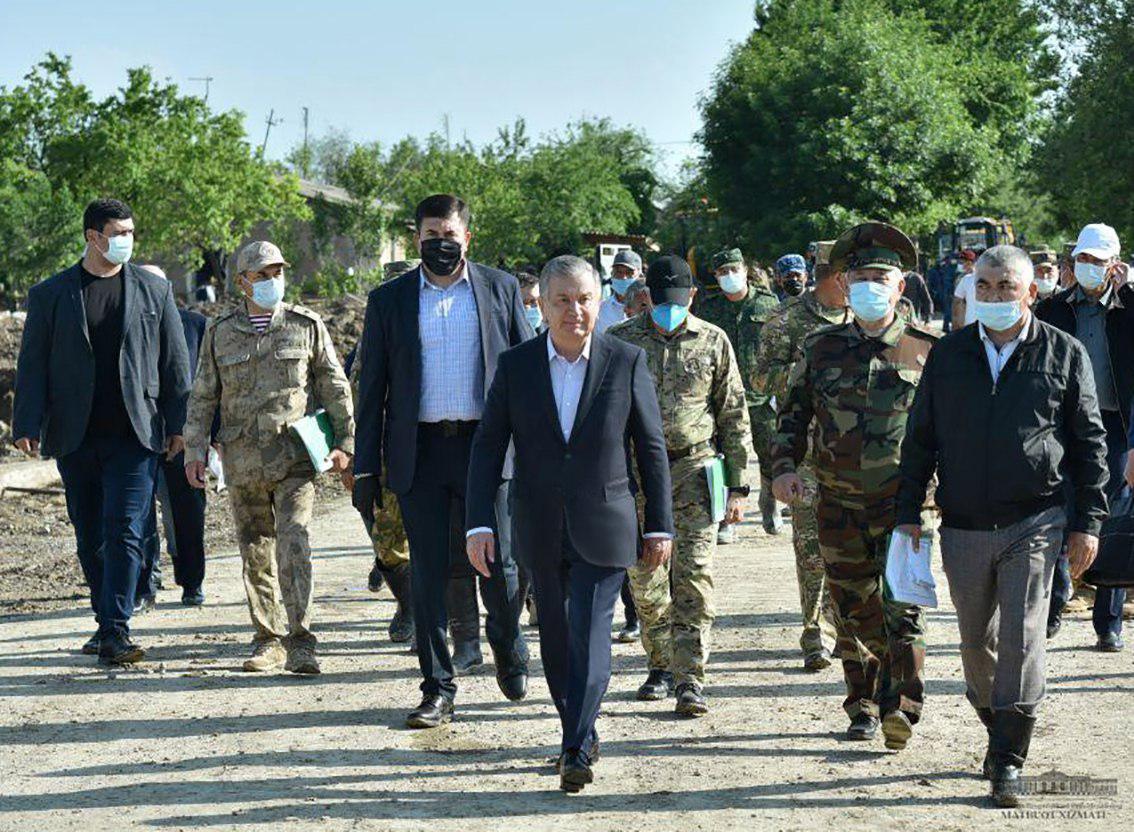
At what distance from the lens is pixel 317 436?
9.52m

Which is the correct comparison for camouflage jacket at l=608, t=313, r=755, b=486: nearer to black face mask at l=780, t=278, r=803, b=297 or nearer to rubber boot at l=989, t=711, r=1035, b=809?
rubber boot at l=989, t=711, r=1035, b=809

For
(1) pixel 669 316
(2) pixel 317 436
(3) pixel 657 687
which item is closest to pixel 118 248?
(2) pixel 317 436

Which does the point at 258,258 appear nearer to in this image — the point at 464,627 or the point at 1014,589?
the point at 464,627

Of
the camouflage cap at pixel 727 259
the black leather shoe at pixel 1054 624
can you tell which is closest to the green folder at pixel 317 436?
the black leather shoe at pixel 1054 624

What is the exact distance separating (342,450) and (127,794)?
287cm

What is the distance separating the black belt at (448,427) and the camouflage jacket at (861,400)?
1.48 metres

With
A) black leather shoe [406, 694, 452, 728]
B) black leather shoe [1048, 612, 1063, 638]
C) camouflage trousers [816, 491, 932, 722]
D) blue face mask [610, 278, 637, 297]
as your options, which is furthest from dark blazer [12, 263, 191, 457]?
blue face mask [610, 278, 637, 297]

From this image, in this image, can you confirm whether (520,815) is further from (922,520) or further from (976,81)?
(976,81)

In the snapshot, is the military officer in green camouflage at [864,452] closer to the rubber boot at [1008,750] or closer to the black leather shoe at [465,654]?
the rubber boot at [1008,750]

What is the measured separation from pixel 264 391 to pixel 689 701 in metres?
2.95

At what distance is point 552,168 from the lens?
6806cm

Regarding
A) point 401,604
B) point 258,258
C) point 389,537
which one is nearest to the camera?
point 258,258

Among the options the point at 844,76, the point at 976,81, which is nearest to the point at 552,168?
the point at 976,81

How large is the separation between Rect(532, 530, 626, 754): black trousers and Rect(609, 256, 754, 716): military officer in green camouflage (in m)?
1.40
